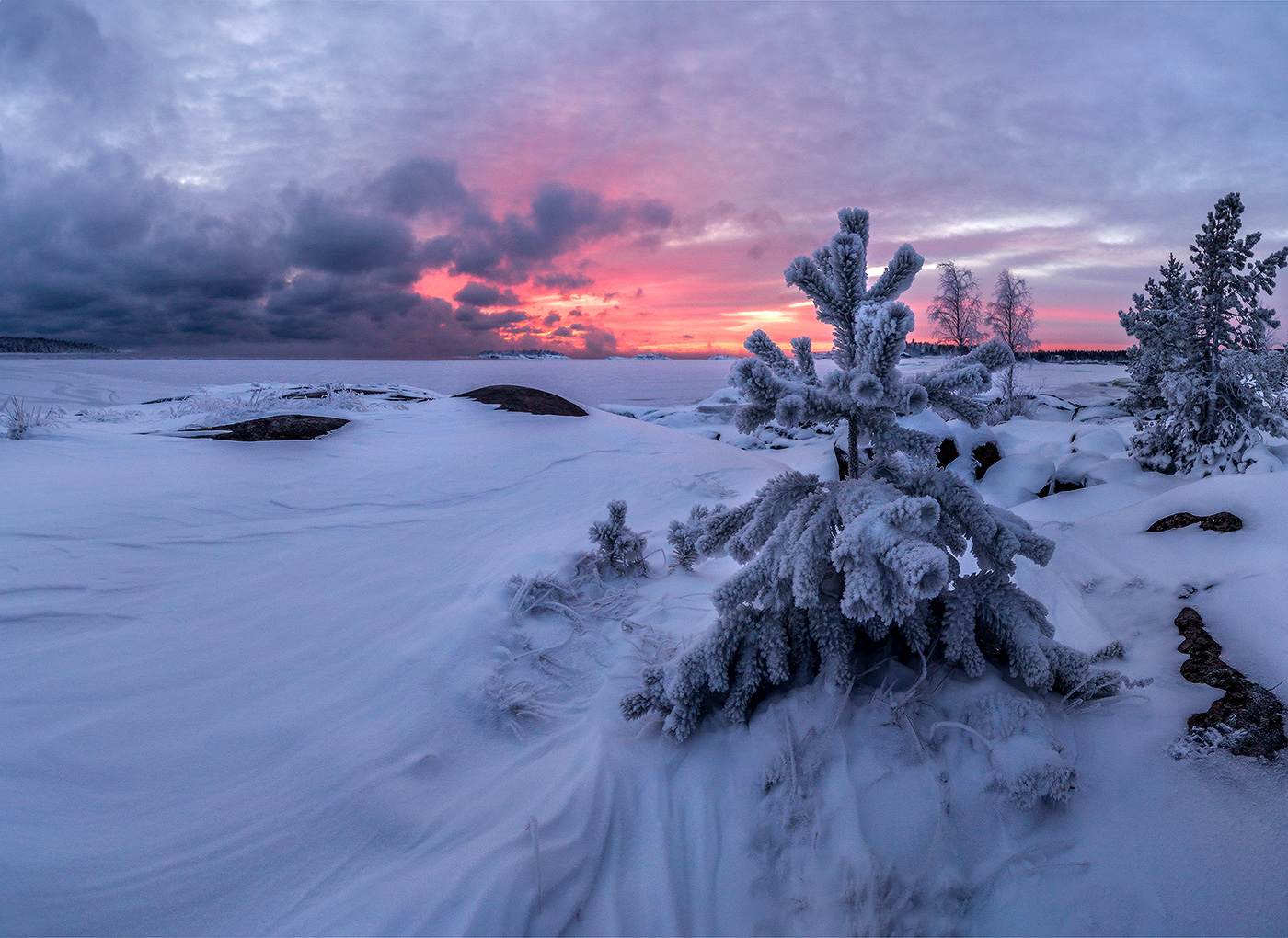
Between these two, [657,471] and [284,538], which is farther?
[657,471]

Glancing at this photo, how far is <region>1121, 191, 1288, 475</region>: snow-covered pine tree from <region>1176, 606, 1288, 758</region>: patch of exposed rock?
7025mm

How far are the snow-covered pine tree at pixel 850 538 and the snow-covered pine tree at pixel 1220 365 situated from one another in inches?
304

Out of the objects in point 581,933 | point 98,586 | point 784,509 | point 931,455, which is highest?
point 931,455

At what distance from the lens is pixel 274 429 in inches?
259

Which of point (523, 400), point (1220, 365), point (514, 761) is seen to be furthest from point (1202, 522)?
point (523, 400)

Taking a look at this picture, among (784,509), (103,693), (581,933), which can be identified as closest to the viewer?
(581,933)

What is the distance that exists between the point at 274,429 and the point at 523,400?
447 centimetres

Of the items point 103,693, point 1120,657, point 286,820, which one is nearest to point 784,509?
point 1120,657

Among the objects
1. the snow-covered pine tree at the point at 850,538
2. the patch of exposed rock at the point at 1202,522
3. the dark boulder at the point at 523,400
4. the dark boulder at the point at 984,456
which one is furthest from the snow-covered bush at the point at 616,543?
the dark boulder at the point at 984,456

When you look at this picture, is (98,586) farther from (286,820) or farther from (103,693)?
(286,820)

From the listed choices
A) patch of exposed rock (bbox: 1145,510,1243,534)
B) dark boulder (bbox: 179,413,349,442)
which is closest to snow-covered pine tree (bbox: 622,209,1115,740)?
patch of exposed rock (bbox: 1145,510,1243,534)

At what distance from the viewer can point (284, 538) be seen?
4.12 m

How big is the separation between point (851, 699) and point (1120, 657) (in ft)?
4.48

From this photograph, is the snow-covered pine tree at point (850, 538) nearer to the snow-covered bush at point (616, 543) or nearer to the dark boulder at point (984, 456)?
the snow-covered bush at point (616, 543)
